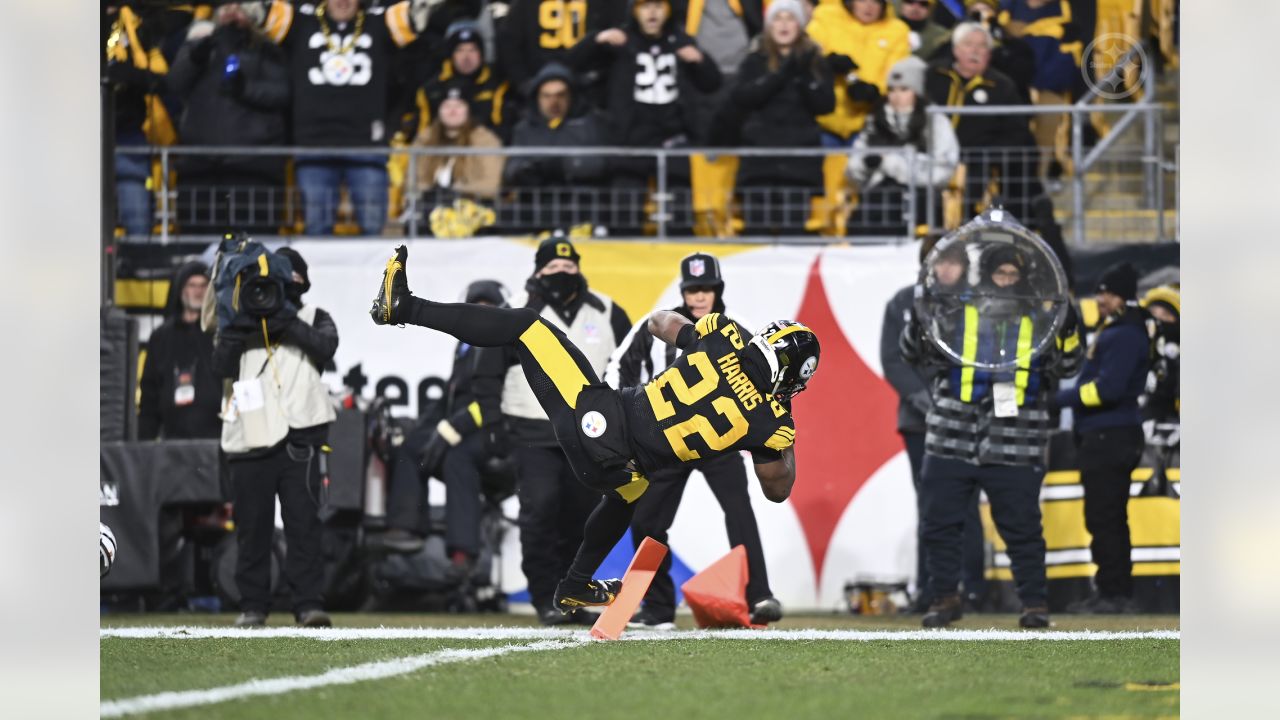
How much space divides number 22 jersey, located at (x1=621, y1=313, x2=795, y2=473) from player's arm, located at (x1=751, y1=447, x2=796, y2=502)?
0.16 ft

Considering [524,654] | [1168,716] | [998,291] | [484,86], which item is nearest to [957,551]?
[998,291]

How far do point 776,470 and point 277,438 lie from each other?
2987 mm

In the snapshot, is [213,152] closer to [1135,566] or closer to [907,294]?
[907,294]

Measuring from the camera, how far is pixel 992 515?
1003cm

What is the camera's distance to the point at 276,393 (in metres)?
10.1

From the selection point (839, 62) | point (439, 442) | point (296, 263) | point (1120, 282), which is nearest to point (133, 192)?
point (296, 263)

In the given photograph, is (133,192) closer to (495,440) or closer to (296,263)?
(296,263)

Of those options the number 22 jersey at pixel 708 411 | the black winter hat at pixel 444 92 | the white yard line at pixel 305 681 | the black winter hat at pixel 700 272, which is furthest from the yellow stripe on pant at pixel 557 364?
the black winter hat at pixel 444 92

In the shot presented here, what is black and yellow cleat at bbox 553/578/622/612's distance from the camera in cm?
862

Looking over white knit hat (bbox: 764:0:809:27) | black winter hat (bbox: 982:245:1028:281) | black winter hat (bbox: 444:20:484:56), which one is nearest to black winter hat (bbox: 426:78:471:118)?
black winter hat (bbox: 444:20:484:56)

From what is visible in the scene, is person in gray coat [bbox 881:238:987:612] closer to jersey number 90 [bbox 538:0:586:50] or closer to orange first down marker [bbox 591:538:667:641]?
orange first down marker [bbox 591:538:667:641]

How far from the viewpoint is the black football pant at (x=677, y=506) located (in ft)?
32.1

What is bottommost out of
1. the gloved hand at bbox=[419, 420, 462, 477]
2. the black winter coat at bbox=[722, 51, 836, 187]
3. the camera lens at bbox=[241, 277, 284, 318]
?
the gloved hand at bbox=[419, 420, 462, 477]

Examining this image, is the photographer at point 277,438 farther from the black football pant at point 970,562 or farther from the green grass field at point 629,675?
the black football pant at point 970,562
